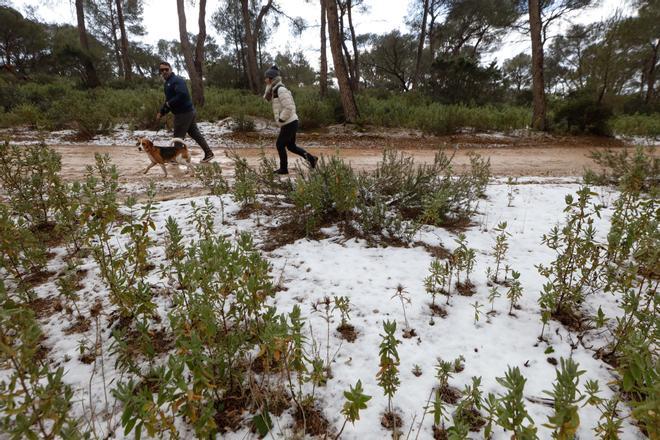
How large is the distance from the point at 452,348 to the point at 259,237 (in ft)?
7.02

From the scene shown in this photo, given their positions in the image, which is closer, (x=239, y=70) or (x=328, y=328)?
(x=328, y=328)

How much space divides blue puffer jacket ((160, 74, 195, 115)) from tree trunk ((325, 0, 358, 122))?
6.13 metres

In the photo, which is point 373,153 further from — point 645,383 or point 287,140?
point 645,383

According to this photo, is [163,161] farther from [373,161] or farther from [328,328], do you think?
[328,328]

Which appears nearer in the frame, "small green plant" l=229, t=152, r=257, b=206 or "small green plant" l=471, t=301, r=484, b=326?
"small green plant" l=471, t=301, r=484, b=326

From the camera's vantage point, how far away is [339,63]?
37.0 ft

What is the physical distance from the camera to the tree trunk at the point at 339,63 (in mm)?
10727

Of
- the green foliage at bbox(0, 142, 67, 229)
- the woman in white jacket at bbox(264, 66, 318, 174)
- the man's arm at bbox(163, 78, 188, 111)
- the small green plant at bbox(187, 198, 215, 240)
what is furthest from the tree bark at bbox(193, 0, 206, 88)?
the small green plant at bbox(187, 198, 215, 240)

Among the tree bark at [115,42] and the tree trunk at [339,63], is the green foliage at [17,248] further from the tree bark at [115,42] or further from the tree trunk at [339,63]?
the tree bark at [115,42]

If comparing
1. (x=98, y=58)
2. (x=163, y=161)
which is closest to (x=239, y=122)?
(x=163, y=161)

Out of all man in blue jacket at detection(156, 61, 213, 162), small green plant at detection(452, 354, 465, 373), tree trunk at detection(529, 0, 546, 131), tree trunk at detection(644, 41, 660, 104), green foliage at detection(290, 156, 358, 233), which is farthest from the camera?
tree trunk at detection(644, 41, 660, 104)

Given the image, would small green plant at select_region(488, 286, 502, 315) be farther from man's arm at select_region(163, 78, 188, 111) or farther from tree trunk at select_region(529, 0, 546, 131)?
tree trunk at select_region(529, 0, 546, 131)

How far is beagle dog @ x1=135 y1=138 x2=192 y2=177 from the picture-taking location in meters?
5.70

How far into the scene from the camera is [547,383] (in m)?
1.87
